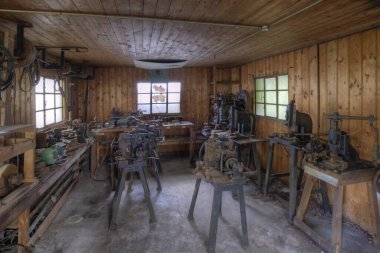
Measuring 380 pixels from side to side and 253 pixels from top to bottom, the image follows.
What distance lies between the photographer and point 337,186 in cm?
239

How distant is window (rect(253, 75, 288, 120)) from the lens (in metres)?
4.45

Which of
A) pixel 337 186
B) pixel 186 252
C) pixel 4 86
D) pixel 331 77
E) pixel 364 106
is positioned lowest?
pixel 186 252

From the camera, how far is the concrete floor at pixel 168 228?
2590mm

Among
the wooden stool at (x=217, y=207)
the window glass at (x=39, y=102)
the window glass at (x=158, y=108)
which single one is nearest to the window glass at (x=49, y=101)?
the window glass at (x=39, y=102)

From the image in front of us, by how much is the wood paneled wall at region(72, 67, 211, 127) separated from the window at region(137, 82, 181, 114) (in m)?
0.13

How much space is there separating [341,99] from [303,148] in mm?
880

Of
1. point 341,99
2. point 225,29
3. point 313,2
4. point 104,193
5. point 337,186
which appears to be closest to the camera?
point 313,2

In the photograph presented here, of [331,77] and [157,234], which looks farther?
[331,77]

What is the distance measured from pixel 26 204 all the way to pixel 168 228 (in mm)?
1530

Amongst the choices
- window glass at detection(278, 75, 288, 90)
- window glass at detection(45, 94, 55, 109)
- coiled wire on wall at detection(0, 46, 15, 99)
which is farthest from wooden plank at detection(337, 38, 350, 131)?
window glass at detection(45, 94, 55, 109)

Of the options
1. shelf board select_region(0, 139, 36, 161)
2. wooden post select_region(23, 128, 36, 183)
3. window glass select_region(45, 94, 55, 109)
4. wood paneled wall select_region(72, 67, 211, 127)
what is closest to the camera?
shelf board select_region(0, 139, 36, 161)

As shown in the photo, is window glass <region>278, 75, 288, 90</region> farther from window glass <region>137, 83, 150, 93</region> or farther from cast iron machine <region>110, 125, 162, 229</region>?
window glass <region>137, 83, 150, 93</region>

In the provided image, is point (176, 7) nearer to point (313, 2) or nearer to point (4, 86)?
point (313, 2)

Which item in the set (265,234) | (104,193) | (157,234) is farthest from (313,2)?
(104,193)
